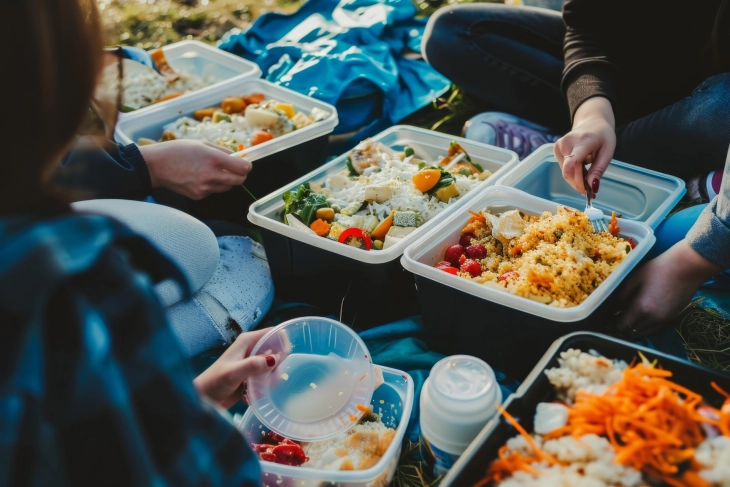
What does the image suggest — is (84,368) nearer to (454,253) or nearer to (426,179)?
(454,253)

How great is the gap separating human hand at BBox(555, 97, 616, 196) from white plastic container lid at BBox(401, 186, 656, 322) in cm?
10

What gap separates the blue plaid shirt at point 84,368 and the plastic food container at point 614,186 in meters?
1.28

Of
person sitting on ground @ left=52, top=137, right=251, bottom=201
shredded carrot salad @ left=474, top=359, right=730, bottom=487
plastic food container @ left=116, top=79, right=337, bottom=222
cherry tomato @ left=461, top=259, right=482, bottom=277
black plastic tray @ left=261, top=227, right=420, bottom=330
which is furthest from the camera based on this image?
plastic food container @ left=116, top=79, right=337, bottom=222

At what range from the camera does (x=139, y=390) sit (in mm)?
598

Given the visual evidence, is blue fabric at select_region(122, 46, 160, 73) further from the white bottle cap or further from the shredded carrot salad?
the shredded carrot salad

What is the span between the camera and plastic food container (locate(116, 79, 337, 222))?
6.54 ft

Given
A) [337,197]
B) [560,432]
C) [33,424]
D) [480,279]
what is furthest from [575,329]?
[33,424]

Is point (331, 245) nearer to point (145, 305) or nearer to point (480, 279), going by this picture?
point (480, 279)

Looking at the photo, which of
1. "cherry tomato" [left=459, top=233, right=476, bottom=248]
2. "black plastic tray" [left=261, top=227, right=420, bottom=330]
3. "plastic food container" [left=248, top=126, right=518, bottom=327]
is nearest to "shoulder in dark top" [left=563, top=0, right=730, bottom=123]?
"plastic food container" [left=248, top=126, right=518, bottom=327]

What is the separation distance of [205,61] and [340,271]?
5.45 ft

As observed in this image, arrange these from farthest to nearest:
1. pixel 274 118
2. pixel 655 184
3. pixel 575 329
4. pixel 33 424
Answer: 1. pixel 274 118
2. pixel 655 184
3. pixel 575 329
4. pixel 33 424

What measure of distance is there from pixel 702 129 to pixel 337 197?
44.1 inches

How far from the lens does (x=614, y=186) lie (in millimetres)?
1773

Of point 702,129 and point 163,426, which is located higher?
point 163,426
